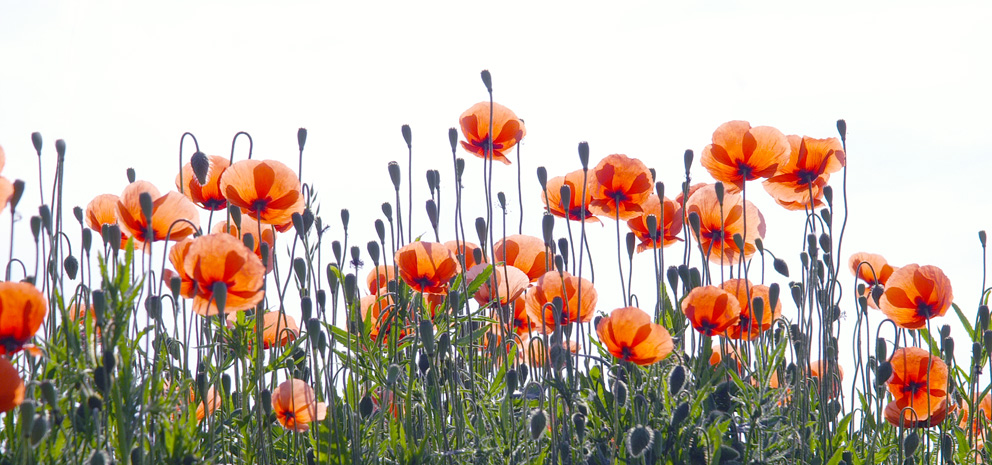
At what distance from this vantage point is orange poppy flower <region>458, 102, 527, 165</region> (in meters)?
2.84

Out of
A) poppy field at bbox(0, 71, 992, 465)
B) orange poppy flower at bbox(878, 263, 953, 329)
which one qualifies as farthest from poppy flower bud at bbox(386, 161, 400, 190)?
orange poppy flower at bbox(878, 263, 953, 329)

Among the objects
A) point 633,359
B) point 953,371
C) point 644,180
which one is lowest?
point 953,371

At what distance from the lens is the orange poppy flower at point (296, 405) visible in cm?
206

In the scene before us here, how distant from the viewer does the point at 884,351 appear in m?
2.53

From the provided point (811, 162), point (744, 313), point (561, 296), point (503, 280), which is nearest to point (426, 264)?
point (503, 280)

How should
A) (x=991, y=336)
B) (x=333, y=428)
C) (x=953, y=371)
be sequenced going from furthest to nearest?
(x=953, y=371) → (x=991, y=336) → (x=333, y=428)

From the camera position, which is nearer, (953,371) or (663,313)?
(663,313)

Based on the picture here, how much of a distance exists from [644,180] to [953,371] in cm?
128

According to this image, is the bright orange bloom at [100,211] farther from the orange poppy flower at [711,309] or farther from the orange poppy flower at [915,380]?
the orange poppy flower at [915,380]

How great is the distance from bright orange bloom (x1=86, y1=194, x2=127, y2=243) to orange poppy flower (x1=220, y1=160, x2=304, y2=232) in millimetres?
449

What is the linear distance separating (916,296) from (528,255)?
3.77ft

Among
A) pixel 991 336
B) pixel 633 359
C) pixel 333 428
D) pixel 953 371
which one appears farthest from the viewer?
pixel 953 371

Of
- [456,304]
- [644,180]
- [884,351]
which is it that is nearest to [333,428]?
[456,304]

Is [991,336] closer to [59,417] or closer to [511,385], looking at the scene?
[511,385]
